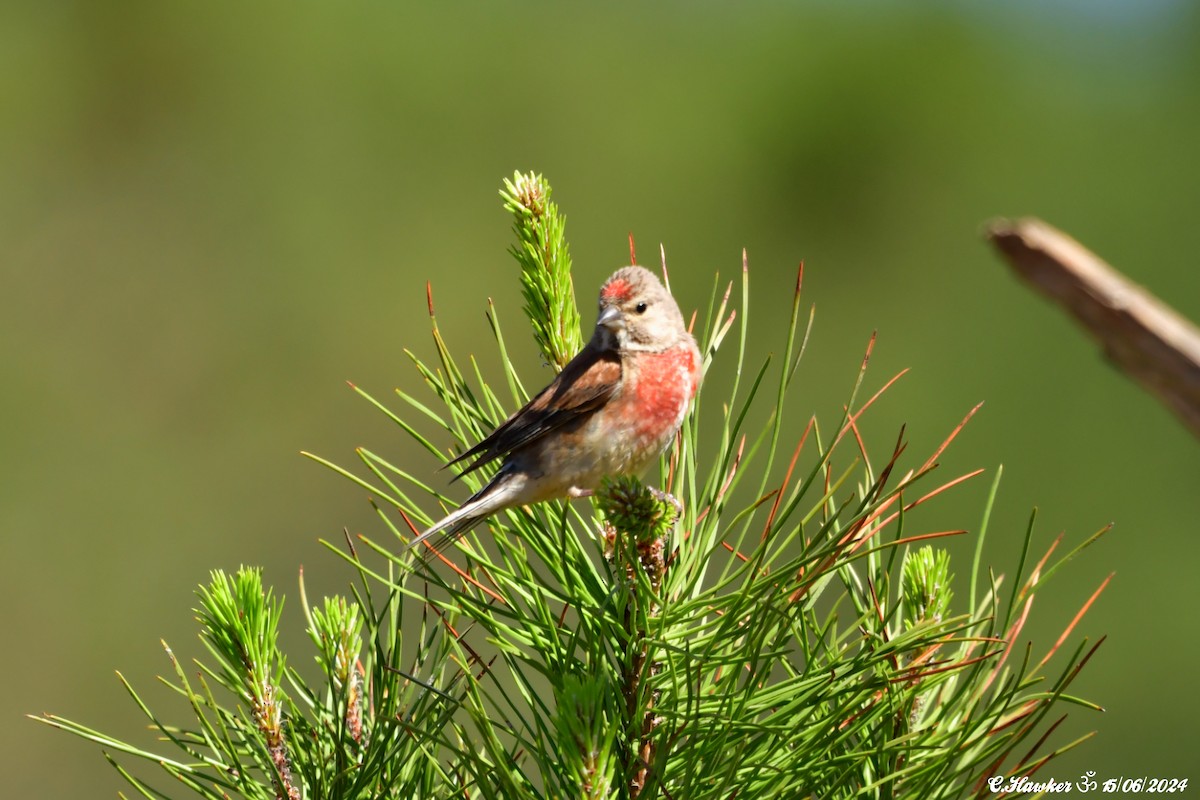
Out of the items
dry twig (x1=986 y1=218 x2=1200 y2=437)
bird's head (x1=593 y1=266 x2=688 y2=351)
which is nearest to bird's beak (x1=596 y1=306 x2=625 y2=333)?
bird's head (x1=593 y1=266 x2=688 y2=351)

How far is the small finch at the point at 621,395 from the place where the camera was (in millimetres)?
2107

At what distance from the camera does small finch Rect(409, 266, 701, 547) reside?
2107 mm

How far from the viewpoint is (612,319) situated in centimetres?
Result: 226

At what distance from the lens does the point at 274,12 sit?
764cm

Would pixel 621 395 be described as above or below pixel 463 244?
below

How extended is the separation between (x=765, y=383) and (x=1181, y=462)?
2.26 m

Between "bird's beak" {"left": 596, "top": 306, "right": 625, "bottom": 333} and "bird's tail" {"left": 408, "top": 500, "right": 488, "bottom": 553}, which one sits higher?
"bird's beak" {"left": 596, "top": 306, "right": 625, "bottom": 333}

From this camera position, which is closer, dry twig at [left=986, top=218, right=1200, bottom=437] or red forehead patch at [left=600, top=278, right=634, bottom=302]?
dry twig at [left=986, top=218, right=1200, bottom=437]

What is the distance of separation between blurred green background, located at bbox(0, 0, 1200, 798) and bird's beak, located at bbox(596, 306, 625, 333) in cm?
375

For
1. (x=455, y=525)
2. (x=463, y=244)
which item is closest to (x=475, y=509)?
(x=455, y=525)

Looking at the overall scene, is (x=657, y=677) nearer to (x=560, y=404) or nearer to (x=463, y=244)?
(x=560, y=404)

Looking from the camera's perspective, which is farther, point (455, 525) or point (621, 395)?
point (621, 395)

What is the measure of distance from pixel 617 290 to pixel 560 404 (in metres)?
0.33

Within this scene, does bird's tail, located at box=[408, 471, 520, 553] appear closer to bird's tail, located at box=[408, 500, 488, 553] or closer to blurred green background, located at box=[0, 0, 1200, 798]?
bird's tail, located at box=[408, 500, 488, 553]
